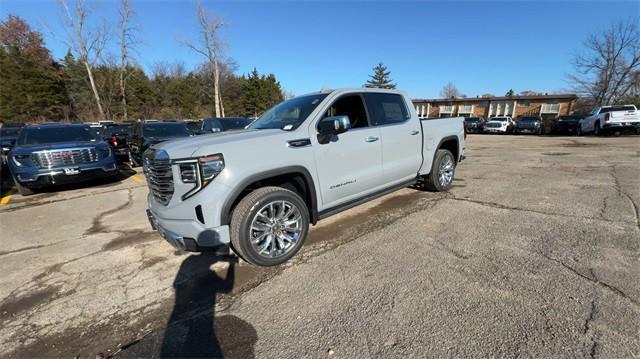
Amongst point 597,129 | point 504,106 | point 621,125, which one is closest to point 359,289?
point 621,125

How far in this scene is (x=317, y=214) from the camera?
12.0 feet

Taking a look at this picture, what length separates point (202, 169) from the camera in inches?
111

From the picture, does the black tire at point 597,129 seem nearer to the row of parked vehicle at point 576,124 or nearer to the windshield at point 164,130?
the row of parked vehicle at point 576,124

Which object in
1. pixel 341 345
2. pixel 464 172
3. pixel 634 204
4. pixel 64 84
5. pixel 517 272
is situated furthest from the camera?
pixel 64 84

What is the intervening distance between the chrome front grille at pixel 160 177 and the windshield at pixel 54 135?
6099 millimetres

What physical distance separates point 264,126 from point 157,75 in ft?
202

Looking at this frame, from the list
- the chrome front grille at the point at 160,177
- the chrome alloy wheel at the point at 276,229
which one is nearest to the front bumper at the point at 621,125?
the chrome alloy wheel at the point at 276,229

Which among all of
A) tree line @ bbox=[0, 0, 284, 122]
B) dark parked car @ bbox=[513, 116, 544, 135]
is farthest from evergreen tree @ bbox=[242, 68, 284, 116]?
dark parked car @ bbox=[513, 116, 544, 135]

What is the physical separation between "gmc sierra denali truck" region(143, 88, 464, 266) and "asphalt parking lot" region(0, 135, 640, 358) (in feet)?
1.44

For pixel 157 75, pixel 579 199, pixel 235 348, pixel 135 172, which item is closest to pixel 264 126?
pixel 235 348

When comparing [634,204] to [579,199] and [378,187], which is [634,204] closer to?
[579,199]

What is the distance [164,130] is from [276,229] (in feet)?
28.9

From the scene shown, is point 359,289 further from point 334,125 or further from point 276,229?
point 334,125

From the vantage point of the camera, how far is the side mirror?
11.2 ft
